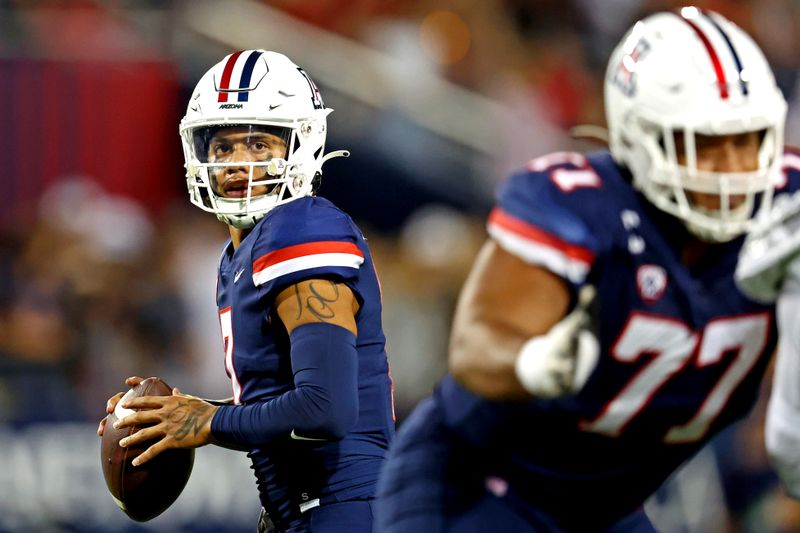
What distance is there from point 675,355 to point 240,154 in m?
1.23

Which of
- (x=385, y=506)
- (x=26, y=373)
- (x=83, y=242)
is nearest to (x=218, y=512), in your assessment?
(x=26, y=373)

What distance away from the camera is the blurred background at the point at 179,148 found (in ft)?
19.2

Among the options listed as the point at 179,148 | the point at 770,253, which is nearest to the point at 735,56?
the point at 770,253

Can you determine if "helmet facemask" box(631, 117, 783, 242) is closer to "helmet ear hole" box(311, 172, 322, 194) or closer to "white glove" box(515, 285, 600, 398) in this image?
"white glove" box(515, 285, 600, 398)

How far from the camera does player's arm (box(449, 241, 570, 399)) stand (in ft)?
7.02

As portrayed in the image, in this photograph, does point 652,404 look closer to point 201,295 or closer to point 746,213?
point 746,213

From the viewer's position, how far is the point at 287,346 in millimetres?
2824

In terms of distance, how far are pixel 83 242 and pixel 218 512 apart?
5.43 ft

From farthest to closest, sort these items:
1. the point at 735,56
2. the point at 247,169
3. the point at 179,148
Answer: the point at 179,148
the point at 247,169
the point at 735,56

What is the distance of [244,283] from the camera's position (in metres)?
2.84

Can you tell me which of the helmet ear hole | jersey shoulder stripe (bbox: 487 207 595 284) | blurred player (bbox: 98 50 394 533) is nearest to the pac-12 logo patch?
jersey shoulder stripe (bbox: 487 207 595 284)

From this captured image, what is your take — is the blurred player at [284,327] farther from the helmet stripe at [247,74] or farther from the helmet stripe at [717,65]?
the helmet stripe at [717,65]

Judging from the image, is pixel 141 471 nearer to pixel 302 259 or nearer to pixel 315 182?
pixel 302 259

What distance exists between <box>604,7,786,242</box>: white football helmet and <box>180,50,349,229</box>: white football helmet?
3.18 ft
